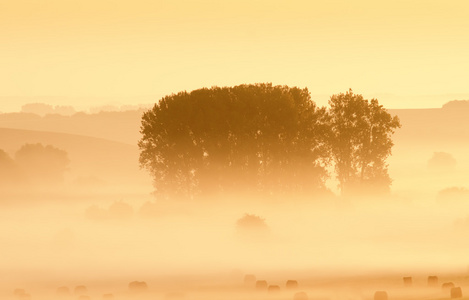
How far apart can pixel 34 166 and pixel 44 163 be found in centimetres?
449

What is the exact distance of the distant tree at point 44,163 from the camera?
190 metres

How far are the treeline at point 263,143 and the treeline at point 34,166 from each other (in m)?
48.8

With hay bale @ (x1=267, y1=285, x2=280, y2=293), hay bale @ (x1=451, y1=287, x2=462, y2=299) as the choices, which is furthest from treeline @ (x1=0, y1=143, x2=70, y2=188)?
hay bale @ (x1=451, y1=287, x2=462, y2=299)

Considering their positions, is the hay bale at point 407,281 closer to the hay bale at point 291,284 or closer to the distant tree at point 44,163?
the hay bale at point 291,284

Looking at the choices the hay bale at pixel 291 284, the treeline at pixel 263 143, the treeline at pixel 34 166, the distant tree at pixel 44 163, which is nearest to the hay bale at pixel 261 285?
the hay bale at pixel 291 284

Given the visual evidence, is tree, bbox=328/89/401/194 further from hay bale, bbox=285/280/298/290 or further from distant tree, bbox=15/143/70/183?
distant tree, bbox=15/143/70/183

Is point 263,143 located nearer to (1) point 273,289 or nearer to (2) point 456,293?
(1) point 273,289

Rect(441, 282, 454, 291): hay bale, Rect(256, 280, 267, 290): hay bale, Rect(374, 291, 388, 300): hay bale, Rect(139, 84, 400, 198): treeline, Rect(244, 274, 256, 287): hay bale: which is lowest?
Rect(374, 291, 388, 300): hay bale

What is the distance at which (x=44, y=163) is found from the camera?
194125 mm

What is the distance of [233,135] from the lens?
135m

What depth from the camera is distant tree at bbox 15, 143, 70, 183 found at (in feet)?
622

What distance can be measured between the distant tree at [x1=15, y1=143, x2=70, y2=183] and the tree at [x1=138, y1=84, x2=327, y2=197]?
185ft

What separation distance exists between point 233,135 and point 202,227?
12.2 metres

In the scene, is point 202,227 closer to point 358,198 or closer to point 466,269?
point 358,198
